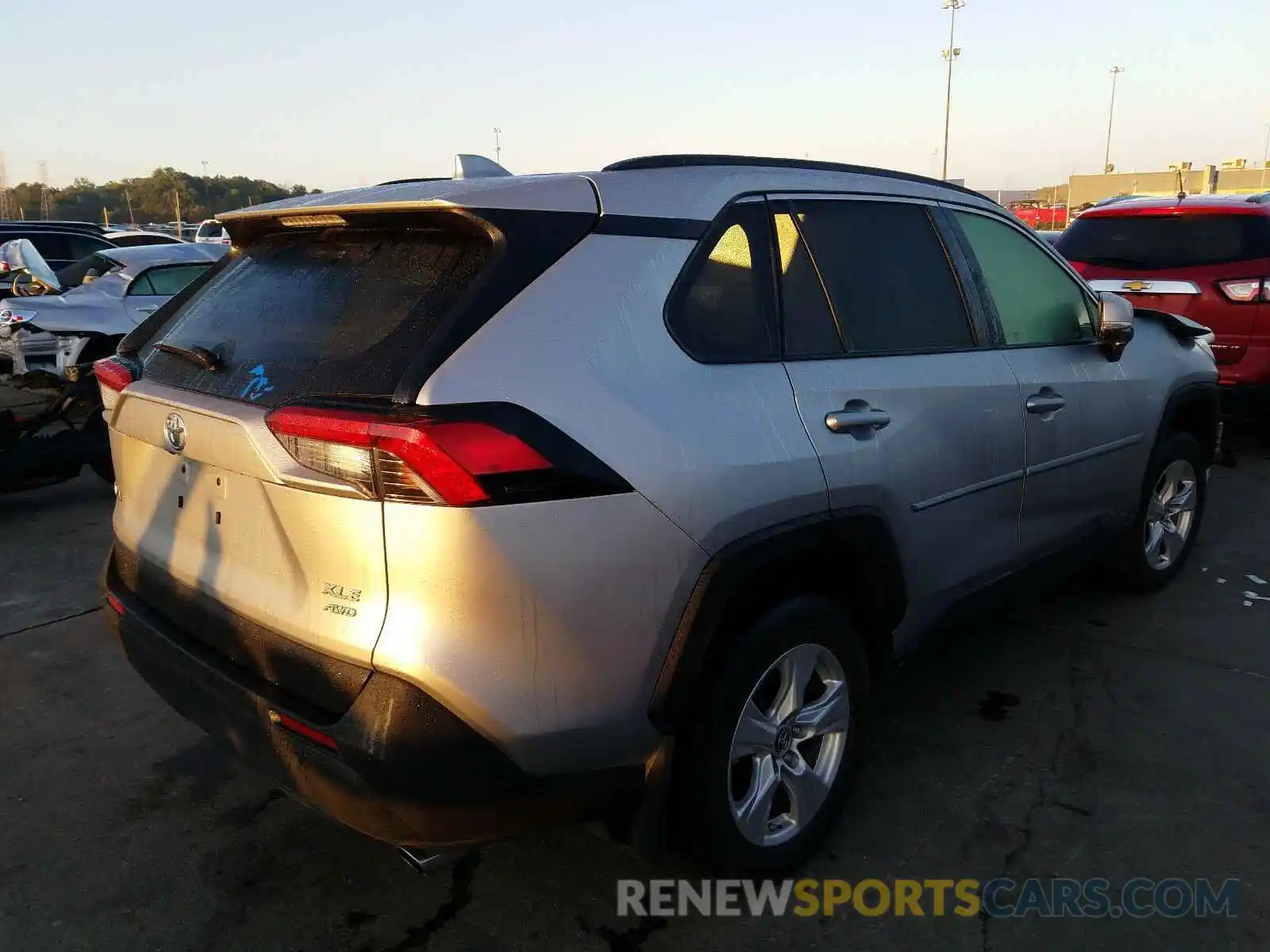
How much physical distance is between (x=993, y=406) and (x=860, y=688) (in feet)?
3.41

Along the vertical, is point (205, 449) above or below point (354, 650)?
above

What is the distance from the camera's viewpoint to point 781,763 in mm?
2564

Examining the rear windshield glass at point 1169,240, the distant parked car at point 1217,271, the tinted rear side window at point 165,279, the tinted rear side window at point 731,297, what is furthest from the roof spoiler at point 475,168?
the tinted rear side window at point 165,279

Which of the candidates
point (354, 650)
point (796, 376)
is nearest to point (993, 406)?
point (796, 376)

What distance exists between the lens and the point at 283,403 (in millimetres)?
2080

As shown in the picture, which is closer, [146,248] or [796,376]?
[796,376]

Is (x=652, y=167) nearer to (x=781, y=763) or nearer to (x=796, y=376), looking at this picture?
(x=796, y=376)

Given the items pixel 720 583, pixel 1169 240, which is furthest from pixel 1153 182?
pixel 720 583

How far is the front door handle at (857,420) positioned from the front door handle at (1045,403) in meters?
0.90

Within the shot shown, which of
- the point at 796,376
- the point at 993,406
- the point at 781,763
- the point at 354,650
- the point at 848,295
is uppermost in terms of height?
the point at 848,295

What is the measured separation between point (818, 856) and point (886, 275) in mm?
1693

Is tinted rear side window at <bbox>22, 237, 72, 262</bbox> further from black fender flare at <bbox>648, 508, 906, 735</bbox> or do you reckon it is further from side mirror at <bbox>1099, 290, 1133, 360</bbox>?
black fender flare at <bbox>648, 508, 906, 735</bbox>

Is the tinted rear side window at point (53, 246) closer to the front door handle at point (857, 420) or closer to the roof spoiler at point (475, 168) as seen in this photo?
the roof spoiler at point (475, 168)

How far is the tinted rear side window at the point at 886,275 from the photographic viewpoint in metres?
2.78
